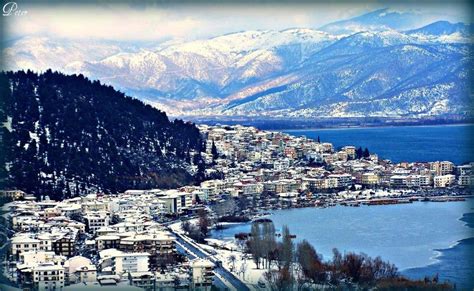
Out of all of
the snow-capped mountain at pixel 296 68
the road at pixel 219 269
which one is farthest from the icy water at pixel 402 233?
the snow-capped mountain at pixel 296 68

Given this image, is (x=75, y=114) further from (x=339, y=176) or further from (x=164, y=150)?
(x=339, y=176)

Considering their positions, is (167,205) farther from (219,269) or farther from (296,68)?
(296,68)

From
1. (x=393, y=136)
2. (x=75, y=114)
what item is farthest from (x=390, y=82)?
(x=75, y=114)

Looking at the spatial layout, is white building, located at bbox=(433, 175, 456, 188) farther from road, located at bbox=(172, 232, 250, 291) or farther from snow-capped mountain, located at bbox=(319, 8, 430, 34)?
road, located at bbox=(172, 232, 250, 291)

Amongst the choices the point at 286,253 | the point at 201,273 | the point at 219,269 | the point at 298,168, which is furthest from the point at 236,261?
the point at 298,168

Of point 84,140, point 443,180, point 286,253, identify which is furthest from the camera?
point 443,180

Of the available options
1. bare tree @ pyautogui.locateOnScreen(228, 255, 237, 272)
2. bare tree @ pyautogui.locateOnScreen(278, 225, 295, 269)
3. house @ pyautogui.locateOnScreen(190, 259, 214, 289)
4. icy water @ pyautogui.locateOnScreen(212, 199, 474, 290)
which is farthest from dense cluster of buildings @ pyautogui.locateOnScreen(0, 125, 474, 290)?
icy water @ pyautogui.locateOnScreen(212, 199, 474, 290)

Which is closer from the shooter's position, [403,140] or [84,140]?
[84,140]
